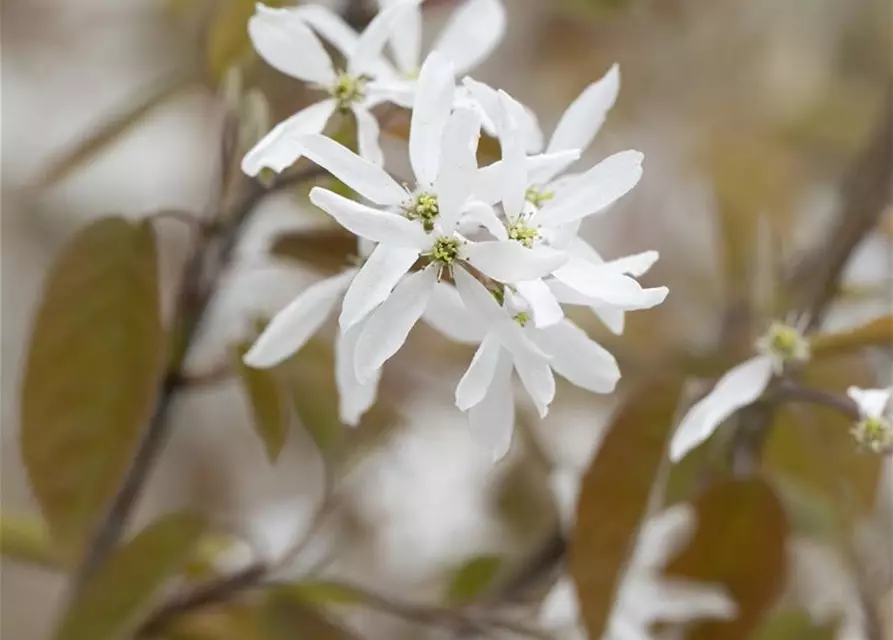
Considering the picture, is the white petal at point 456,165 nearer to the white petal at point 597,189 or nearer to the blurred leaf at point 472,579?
the white petal at point 597,189

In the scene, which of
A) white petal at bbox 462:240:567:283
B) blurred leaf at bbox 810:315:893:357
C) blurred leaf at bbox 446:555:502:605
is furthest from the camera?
blurred leaf at bbox 446:555:502:605

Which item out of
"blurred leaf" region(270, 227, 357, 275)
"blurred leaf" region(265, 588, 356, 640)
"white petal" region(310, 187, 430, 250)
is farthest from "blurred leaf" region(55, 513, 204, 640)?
"white petal" region(310, 187, 430, 250)

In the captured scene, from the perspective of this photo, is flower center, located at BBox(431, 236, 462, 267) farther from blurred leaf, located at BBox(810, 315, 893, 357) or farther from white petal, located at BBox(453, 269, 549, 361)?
blurred leaf, located at BBox(810, 315, 893, 357)

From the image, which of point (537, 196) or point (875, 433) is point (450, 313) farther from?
point (875, 433)

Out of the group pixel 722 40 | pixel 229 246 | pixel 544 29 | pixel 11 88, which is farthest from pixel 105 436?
pixel 11 88

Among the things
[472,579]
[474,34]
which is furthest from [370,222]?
[472,579]

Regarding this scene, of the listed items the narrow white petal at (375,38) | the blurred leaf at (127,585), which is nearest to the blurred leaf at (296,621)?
the blurred leaf at (127,585)

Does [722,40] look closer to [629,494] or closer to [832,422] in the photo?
[832,422]
